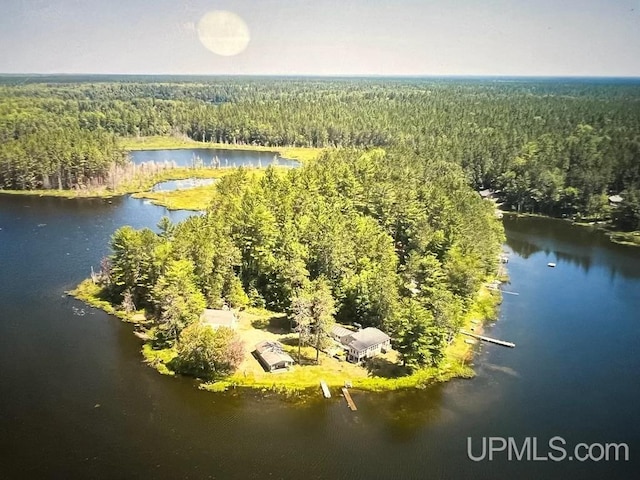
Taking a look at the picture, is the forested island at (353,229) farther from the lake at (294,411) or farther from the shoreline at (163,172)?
the lake at (294,411)

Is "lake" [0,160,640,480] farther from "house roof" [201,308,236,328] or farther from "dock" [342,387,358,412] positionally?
"house roof" [201,308,236,328]

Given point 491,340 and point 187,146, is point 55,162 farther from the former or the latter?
point 491,340

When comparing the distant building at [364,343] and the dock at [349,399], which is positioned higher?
the distant building at [364,343]

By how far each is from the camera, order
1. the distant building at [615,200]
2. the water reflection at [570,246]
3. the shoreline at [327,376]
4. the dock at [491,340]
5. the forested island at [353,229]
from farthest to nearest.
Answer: the distant building at [615,200]
the water reflection at [570,246]
the dock at [491,340]
the forested island at [353,229]
the shoreline at [327,376]

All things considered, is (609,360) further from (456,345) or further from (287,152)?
(287,152)

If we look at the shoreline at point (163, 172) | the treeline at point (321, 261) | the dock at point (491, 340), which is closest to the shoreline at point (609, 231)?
the treeline at point (321, 261)

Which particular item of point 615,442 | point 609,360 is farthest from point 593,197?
point 615,442
